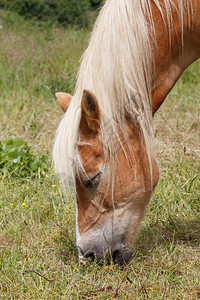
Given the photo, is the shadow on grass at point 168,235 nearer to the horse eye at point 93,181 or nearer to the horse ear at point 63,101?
the horse eye at point 93,181

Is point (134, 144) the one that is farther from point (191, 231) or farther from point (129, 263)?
point (191, 231)

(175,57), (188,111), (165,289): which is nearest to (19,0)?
(188,111)

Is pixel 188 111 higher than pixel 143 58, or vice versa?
pixel 143 58

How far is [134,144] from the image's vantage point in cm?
218

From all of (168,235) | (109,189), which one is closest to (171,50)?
(109,189)

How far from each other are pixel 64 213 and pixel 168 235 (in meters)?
0.72

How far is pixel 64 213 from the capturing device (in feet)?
9.75

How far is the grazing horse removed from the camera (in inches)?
82.3

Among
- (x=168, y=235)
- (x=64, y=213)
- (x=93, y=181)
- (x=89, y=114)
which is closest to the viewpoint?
(x=89, y=114)

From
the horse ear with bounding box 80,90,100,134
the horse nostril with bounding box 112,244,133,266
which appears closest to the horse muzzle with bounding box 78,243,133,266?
the horse nostril with bounding box 112,244,133,266

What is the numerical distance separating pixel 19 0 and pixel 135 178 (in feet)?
21.8

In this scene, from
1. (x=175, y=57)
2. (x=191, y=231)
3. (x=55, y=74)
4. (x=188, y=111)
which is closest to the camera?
(x=175, y=57)

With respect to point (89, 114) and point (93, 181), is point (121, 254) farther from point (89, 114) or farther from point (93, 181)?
point (89, 114)

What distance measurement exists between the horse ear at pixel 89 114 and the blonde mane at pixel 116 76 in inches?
1.2
